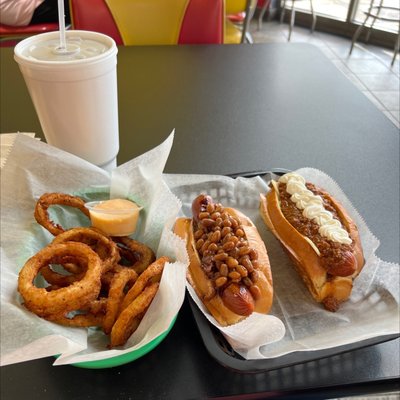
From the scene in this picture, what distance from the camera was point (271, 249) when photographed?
1.01 m

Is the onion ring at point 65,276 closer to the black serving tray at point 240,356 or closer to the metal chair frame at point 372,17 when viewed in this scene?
the black serving tray at point 240,356

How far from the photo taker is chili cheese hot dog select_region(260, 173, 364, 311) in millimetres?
860

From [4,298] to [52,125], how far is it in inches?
15.5

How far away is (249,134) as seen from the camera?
1.24 meters

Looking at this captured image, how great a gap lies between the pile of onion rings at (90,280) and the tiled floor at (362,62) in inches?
118

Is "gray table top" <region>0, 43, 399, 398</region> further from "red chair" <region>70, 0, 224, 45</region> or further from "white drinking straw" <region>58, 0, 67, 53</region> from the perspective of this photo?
"white drinking straw" <region>58, 0, 67, 53</region>

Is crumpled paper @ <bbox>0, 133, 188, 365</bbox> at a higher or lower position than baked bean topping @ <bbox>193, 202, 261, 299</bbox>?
higher

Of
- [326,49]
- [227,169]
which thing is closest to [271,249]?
[227,169]

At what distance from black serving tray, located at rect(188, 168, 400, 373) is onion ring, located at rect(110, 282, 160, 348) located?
0.11 metres

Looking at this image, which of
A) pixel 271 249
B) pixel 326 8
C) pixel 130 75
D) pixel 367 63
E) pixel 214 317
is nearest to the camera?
pixel 214 317

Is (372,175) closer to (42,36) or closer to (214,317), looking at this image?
(214,317)

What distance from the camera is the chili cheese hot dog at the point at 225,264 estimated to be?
76cm

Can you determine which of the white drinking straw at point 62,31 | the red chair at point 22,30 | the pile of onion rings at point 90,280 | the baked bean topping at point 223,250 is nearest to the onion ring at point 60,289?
the pile of onion rings at point 90,280

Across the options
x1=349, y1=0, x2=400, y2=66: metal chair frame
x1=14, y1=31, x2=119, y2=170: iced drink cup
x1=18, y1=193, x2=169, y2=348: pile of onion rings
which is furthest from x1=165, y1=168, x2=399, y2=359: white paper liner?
x1=349, y1=0, x2=400, y2=66: metal chair frame
